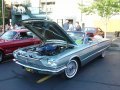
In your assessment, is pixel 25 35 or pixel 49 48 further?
pixel 25 35

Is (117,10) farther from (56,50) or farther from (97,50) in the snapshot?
(56,50)

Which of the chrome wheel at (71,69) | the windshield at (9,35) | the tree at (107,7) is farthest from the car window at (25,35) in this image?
the tree at (107,7)

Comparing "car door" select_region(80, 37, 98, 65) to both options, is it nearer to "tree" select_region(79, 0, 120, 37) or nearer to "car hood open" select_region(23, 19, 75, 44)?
"car hood open" select_region(23, 19, 75, 44)

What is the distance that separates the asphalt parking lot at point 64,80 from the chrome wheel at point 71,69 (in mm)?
162

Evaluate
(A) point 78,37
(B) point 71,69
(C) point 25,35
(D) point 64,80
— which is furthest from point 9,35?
(D) point 64,80

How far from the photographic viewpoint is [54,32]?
7.11 m

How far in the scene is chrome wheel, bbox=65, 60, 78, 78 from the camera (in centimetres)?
681

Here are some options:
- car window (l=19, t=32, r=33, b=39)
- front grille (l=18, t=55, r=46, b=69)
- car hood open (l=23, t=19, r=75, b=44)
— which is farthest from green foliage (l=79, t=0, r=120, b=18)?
front grille (l=18, t=55, r=46, b=69)

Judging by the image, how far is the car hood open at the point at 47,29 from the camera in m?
6.72

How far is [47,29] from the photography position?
7.10 m

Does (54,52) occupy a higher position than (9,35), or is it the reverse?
(9,35)

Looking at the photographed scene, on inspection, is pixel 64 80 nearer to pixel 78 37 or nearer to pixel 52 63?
pixel 52 63

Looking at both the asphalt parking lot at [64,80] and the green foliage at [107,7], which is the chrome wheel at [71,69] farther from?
the green foliage at [107,7]

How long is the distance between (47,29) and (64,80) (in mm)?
1723
